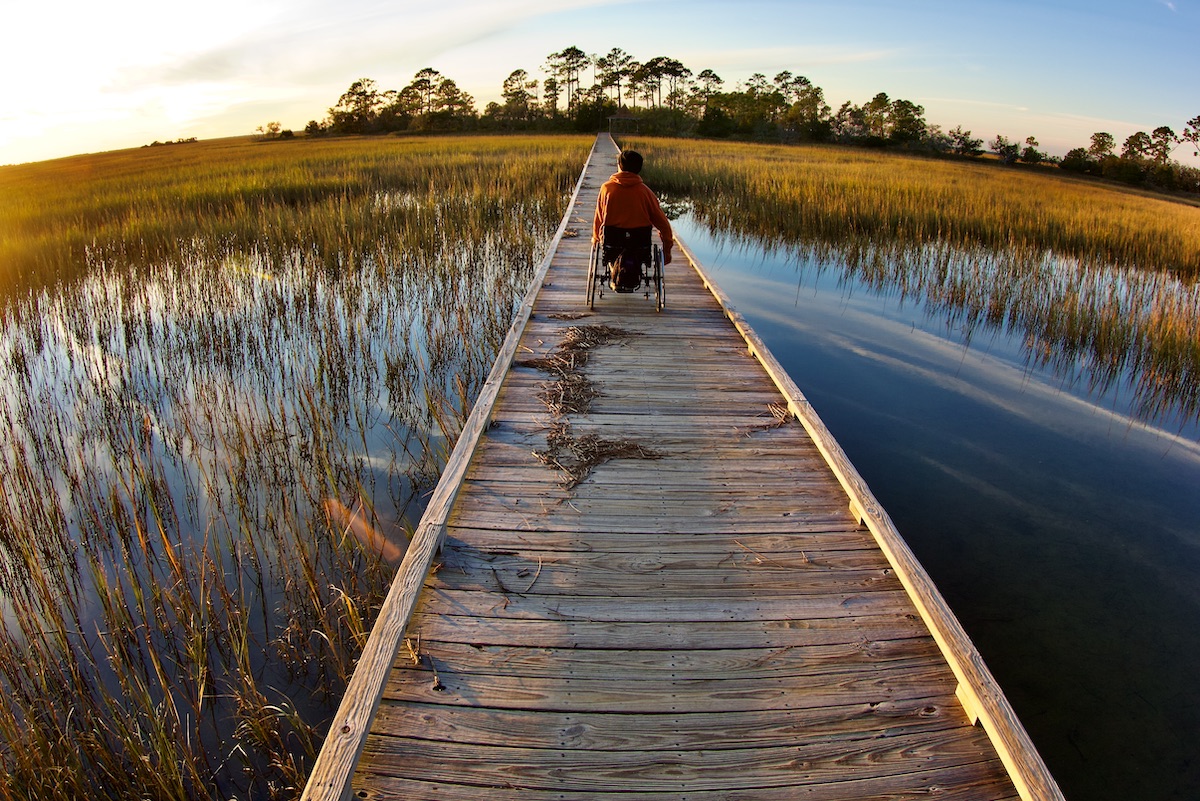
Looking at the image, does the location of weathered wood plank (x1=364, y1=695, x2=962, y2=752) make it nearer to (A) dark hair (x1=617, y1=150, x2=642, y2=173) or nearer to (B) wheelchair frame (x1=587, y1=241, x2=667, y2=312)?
(B) wheelchair frame (x1=587, y1=241, x2=667, y2=312)

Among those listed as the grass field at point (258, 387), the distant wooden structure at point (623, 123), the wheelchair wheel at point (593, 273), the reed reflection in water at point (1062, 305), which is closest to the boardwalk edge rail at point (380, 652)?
the grass field at point (258, 387)

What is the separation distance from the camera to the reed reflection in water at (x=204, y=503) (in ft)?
7.38

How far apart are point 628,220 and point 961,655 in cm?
418

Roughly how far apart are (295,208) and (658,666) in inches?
462

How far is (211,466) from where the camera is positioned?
392cm

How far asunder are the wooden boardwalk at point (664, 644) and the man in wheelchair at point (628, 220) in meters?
2.34

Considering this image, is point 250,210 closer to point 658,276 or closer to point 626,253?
point 626,253

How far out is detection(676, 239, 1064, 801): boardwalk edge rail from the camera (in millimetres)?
1654

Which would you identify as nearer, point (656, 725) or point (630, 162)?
point (656, 725)

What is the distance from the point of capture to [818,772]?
172 cm

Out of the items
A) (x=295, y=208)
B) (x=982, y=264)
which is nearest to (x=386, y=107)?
(x=295, y=208)

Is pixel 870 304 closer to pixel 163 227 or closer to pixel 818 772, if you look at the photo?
pixel 818 772

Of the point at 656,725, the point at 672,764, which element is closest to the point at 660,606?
the point at 656,725

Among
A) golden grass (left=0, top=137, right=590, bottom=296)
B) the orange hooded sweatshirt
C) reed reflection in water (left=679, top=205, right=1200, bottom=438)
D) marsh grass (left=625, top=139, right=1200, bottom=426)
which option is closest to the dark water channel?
reed reflection in water (left=679, top=205, right=1200, bottom=438)
